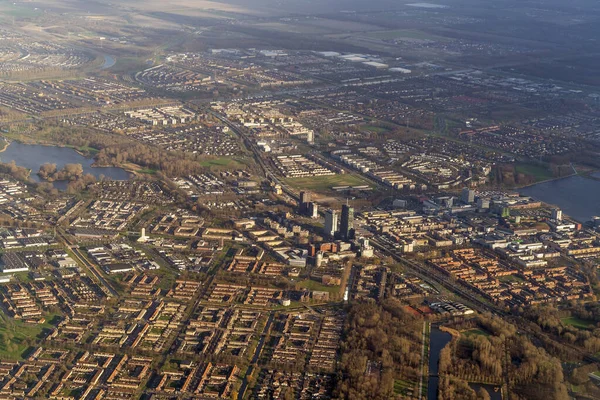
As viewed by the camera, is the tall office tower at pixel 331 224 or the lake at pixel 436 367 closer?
the lake at pixel 436 367

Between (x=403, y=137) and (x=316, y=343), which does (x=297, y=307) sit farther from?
(x=403, y=137)

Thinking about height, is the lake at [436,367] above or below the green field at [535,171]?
above

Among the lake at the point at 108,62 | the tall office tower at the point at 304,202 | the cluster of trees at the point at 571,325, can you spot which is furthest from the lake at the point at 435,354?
the lake at the point at 108,62

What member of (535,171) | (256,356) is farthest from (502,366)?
(535,171)

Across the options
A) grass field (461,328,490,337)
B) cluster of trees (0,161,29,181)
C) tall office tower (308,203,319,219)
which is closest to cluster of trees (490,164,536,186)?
tall office tower (308,203,319,219)

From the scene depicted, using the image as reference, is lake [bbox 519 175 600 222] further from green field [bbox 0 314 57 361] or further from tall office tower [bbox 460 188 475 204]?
green field [bbox 0 314 57 361]

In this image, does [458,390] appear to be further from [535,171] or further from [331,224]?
[535,171]

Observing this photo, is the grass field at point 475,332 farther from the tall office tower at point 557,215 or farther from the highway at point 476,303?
the tall office tower at point 557,215
